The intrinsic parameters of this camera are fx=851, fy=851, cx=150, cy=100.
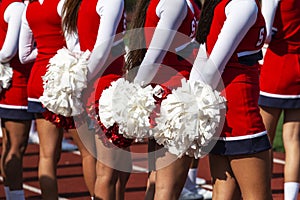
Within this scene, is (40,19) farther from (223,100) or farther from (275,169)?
(275,169)

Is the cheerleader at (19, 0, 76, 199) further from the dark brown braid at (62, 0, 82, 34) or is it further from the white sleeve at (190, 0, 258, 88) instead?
the white sleeve at (190, 0, 258, 88)

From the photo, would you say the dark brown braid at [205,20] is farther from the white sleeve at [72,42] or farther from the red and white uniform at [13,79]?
the red and white uniform at [13,79]

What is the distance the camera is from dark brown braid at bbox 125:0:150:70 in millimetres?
4883

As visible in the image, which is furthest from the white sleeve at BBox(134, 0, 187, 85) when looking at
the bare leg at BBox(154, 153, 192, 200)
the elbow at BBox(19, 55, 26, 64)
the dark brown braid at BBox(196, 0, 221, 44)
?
the elbow at BBox(19, 55, 26, 64)

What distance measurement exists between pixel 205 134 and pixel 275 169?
191 inches

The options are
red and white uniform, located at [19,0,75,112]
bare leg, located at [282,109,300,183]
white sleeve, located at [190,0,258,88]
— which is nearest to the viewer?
white sleeve, located at [190,0,258,88]

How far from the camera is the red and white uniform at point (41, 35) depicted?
5.53 metres

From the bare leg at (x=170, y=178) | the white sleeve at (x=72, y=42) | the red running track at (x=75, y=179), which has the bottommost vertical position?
the red running track at (x=75, y=179)

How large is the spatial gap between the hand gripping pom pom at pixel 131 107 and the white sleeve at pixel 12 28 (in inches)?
61.2

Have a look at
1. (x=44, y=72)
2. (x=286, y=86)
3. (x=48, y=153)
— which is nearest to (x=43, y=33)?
(x=44, y=72)

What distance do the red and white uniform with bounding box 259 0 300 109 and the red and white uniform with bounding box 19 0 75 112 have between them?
146cm

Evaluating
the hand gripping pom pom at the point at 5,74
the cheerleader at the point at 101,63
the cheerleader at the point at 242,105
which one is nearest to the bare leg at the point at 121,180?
the cheerleader at the point at 101,63

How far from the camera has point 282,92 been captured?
598 cm

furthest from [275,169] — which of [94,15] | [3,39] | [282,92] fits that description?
[94,15]
